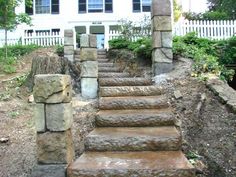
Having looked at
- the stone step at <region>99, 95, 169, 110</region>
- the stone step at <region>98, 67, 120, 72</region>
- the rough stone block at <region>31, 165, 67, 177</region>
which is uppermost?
the stone step at <region>98, 67, 120, 72</region>

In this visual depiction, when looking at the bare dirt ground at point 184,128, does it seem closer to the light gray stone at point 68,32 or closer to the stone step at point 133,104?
the stone step at point 133,104

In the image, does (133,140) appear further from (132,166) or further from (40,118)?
(40,118)

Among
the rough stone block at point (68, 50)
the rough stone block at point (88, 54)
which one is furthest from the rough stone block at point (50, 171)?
the rough stone block at point (68, 50)

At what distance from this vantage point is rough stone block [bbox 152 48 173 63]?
26.4 ft

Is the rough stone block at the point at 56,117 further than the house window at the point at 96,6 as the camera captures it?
No

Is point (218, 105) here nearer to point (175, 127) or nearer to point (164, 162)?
point (175, 127)

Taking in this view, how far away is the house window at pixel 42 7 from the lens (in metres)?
22.9

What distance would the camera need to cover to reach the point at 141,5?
2266cm

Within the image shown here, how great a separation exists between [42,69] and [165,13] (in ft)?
9.58

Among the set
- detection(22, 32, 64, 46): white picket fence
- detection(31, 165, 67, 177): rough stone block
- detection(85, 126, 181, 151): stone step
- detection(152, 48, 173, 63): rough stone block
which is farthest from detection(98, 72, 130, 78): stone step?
detection(22, 32, 64, 46): white picket fence

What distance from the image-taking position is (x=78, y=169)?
420cm

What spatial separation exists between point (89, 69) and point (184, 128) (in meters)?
2.87

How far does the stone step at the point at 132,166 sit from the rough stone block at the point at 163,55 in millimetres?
3733

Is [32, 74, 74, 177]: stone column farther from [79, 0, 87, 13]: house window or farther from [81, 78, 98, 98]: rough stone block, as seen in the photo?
[79, 0, 87, 13]: house window
